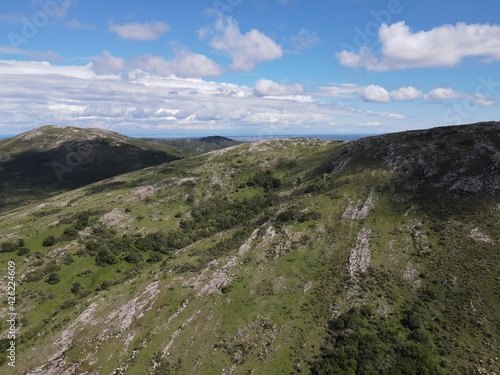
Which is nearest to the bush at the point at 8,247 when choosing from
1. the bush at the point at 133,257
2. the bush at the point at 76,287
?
the bush at the point at 76,287

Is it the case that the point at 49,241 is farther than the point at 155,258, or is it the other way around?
the point at 49,241

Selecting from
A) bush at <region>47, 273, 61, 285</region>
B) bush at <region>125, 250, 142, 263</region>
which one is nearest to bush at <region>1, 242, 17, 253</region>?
bush at <region>47, 273, 61, 285</region>

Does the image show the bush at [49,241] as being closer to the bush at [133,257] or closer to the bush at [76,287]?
the bush at [76,287]

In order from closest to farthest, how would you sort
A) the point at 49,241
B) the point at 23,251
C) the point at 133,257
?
the point at 23,251 → the point at 133,257 → the point at 49,241

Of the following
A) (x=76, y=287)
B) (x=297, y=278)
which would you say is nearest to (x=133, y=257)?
(x=76, y=287)

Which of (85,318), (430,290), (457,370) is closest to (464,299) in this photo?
(430,290)

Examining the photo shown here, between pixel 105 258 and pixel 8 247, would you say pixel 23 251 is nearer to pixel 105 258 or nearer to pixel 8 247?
pixel 8 247

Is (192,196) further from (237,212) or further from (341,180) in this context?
(341,180)

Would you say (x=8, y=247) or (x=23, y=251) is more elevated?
(x=8, y=247)
